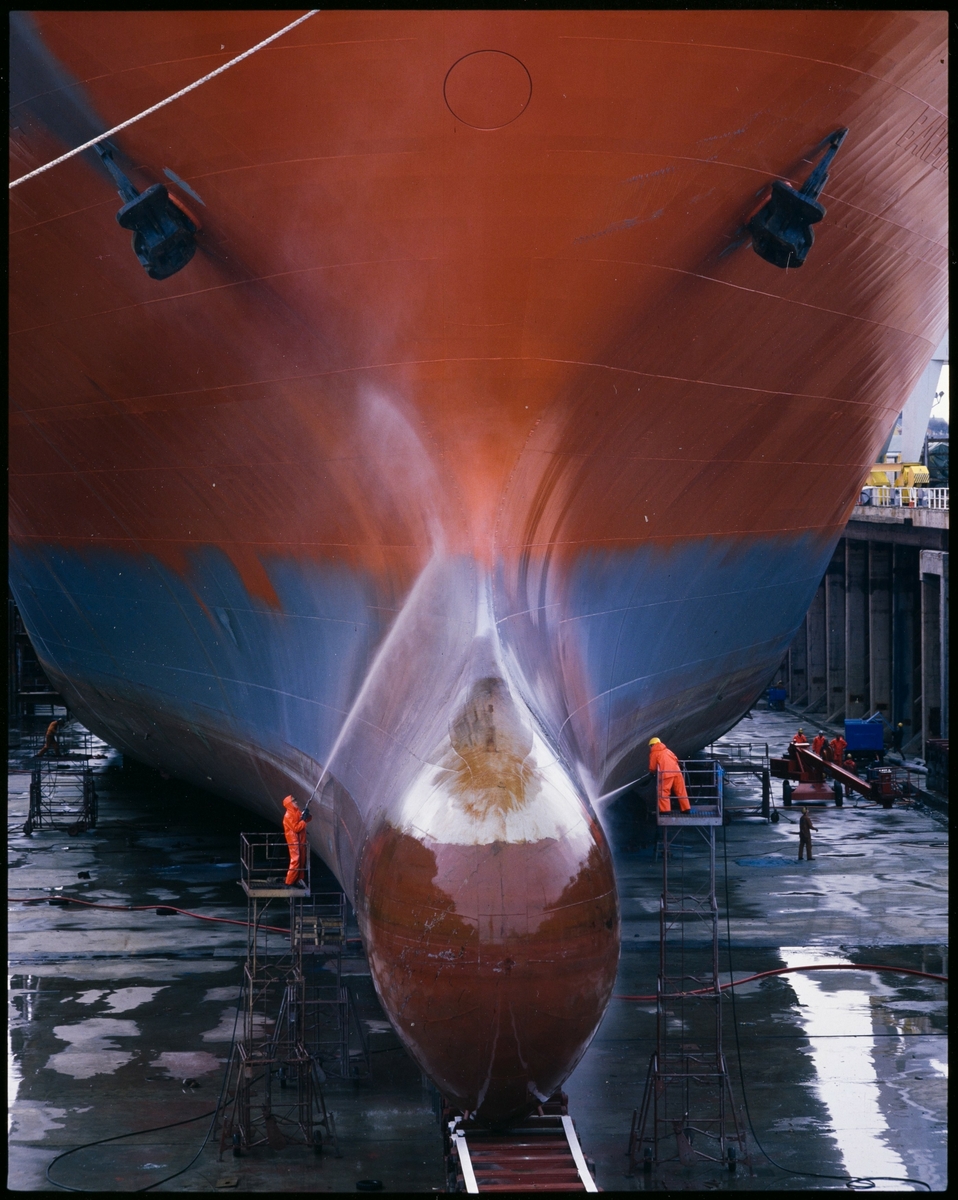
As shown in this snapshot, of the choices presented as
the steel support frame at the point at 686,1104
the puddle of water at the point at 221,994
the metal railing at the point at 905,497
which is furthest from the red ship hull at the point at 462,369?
the metal railing at the point at 905,497

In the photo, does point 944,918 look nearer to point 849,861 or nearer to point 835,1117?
point 849,861

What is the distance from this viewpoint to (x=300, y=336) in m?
10.1

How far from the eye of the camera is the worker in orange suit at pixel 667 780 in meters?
10.1

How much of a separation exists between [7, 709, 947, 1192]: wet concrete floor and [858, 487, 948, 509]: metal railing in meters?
10.1

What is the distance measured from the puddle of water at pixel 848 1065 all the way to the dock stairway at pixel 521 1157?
68.7 inches

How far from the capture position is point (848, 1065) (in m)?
10.5

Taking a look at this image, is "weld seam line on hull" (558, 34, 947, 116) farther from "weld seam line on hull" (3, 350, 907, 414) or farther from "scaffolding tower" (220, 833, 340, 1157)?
"scaffolding tower" (220, 833, 340, 1157)

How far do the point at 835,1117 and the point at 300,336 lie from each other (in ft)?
20.3

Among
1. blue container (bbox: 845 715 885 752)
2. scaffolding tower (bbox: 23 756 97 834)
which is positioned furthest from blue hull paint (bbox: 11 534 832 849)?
blue container (bbox: 845 715 885 752)

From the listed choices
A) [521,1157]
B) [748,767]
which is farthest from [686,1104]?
[748,767]

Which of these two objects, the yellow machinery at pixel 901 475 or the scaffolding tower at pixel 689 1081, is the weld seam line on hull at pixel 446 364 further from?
the yellow machinery at pixel 901 475

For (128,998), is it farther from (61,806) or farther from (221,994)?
(61,806)

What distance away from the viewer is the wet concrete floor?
29.4ft

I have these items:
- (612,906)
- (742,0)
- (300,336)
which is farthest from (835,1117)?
(742,0)
